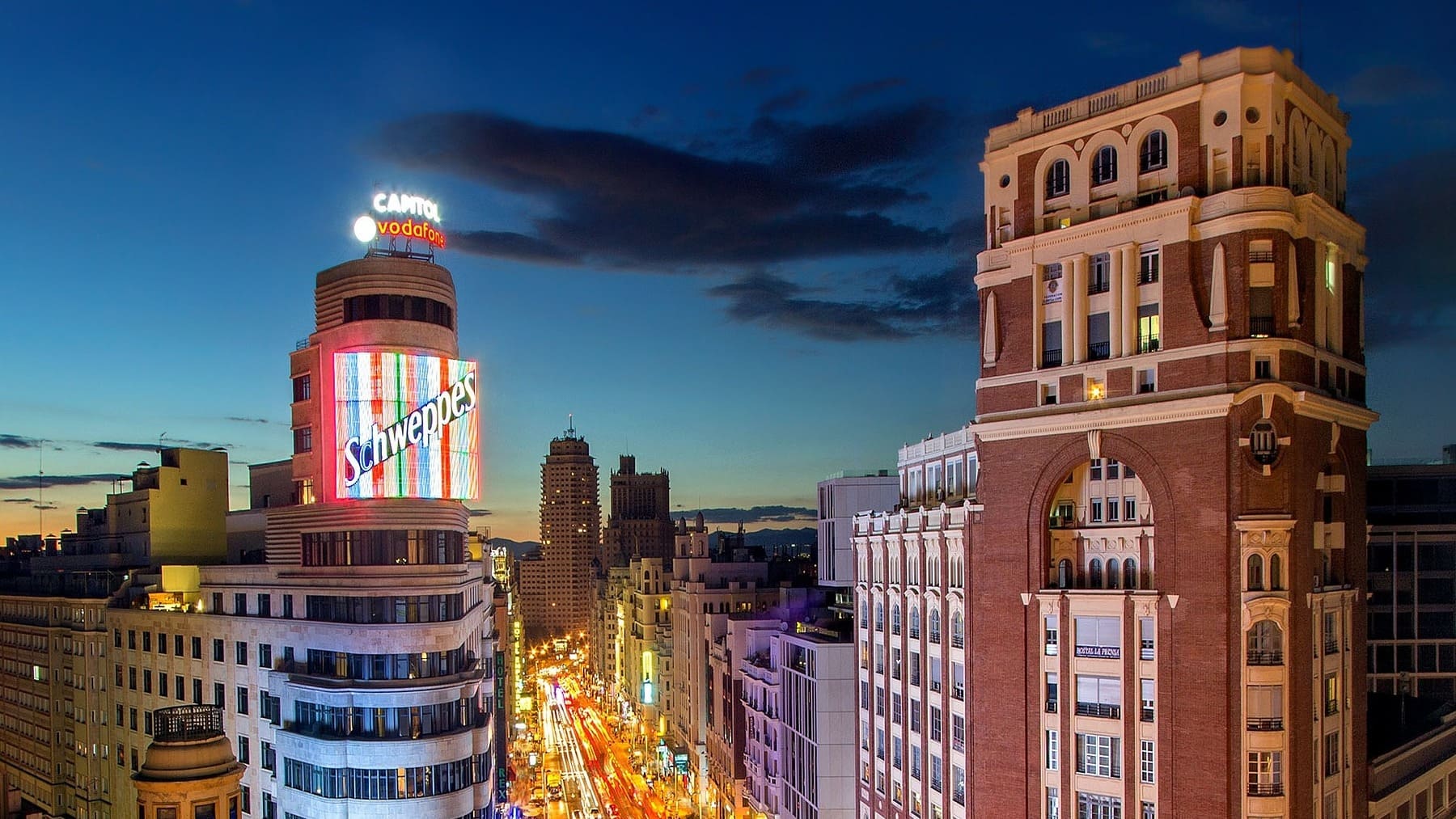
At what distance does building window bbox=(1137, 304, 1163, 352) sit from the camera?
5222cm

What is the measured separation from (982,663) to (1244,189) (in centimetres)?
2890

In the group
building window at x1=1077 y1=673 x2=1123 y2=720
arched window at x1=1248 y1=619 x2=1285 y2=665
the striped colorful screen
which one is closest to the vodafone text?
the striped colorful screen

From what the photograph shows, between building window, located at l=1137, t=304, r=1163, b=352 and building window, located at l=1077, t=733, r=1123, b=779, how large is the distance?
20.5 metres

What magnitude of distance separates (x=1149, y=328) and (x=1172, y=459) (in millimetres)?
6943

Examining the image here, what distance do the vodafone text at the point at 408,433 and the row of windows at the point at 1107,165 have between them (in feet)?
146

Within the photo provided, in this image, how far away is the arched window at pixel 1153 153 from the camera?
5294 centimetres

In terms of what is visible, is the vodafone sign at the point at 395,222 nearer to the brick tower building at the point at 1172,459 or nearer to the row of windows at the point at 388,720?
the row of windows at the point at 388,720

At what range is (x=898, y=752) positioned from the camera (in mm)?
78000

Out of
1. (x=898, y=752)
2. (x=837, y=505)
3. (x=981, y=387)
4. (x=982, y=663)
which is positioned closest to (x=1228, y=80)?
(x=981, y=387)

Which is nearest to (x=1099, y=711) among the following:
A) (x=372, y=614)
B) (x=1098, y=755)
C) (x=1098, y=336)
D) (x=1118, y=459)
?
(x=1098, y=755)

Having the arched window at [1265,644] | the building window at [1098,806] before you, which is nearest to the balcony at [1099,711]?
the building window at [1098,806]

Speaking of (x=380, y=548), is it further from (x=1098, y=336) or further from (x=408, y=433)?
(x=1098, y=336)

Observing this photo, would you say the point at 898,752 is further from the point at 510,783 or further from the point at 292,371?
the point at 510,783

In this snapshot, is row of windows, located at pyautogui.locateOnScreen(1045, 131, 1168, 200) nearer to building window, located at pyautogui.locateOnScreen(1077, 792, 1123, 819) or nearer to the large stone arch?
the large stone arch
